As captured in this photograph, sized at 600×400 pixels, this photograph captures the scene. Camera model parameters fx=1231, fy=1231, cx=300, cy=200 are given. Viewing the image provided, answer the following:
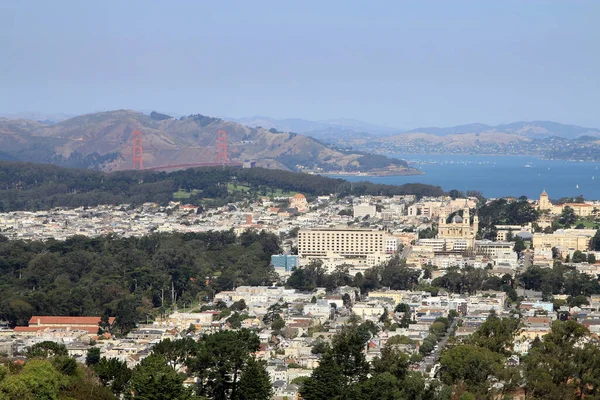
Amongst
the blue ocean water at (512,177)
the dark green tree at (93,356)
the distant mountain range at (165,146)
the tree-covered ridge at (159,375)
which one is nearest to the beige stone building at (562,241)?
the dark green tree at (93,356)

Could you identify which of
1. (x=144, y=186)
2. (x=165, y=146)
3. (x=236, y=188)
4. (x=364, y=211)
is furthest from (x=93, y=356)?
(x=165, y=146)

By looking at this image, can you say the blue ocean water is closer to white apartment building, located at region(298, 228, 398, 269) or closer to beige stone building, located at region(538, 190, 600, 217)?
beige stone building, located at region(538, 190, 600, 217)

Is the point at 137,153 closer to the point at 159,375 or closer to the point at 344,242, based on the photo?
the point at 344,242

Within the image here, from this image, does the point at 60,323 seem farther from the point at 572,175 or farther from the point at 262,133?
the point at 262,133

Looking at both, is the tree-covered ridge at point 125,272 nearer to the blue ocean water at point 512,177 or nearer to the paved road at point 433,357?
the paved road at point 433,357

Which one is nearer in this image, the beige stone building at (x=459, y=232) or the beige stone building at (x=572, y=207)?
the beige stone building at (x=459, y=232)

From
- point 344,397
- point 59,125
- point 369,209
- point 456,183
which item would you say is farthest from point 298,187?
point 59,125

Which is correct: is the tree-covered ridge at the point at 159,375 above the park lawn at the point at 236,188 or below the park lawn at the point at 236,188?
below
